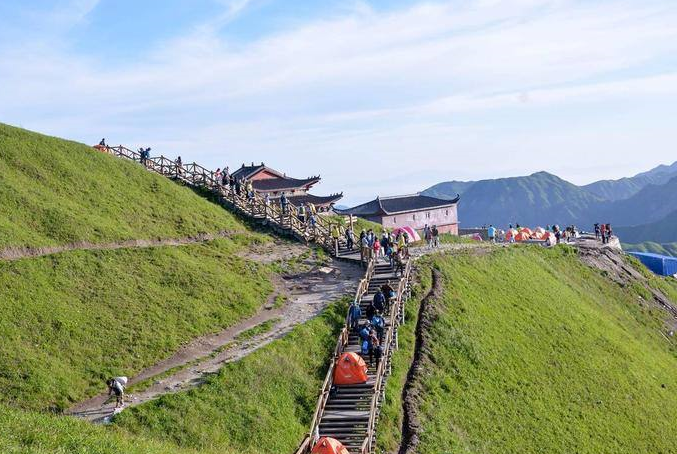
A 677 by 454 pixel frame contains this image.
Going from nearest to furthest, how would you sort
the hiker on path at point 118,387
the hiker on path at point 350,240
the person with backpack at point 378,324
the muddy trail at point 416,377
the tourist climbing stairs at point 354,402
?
the hiker on path at point 118,387
the tourist climbing stairs at point 354,402
the muddy trail at point 416,377
the person with backpack at point 378,324
the hiker on path at point 350,240

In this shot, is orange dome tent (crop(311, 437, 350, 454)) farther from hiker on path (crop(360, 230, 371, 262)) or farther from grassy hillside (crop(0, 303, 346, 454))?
hiker on path (crop(360, 230, 371, 262))

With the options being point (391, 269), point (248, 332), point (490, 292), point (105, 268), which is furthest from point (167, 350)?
point (490, 292)

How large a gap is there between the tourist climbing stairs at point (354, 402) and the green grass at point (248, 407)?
2.85 ft

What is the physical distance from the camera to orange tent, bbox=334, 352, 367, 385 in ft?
103

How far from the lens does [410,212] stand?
Result: 309 feet

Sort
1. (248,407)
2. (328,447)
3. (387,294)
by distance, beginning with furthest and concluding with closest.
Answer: (387,294) < (248,407) < (328,447)

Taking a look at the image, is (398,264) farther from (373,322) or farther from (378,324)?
(373,322)

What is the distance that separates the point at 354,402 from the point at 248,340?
271 inches

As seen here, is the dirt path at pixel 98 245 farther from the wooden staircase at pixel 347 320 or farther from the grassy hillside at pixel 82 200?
the wooden staircase at pixel 347 320

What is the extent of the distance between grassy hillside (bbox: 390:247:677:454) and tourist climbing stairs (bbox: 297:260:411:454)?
8.10 feet

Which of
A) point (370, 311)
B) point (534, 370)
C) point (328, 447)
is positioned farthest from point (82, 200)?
point (534, 370)

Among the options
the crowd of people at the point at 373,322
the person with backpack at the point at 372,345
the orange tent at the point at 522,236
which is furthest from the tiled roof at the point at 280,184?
the person with backpack at the point at 372,345

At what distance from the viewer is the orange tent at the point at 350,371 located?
31.2 metres

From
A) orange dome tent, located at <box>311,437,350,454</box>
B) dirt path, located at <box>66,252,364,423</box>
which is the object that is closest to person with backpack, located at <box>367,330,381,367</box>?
dirt path, located at <box>66,252,364,423</box>
